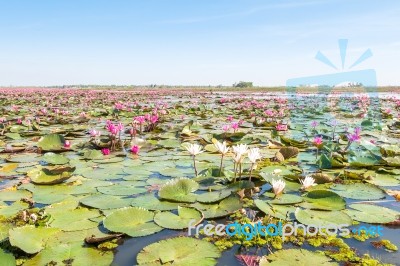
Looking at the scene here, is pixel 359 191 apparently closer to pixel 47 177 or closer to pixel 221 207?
pixel 221 207

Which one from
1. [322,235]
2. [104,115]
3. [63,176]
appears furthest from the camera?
[104,115]

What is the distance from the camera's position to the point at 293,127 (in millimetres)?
8148

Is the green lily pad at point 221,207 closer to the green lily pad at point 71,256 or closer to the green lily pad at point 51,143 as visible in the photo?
the green lily pad at point 71,256

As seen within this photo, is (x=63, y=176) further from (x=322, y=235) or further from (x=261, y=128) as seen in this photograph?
(x=261, y=128)

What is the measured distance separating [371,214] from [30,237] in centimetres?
264

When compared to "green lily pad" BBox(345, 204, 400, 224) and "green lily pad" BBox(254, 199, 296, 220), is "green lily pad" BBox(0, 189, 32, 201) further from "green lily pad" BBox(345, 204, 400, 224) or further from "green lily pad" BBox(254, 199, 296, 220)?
"green lily pad" BBox(345, 204, 400, 224)

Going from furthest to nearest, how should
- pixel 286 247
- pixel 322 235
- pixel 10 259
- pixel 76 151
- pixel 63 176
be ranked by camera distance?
pixel 76 151 < pixel 63 176 < pixel 322 235 < pixel 286 247 < pixel 10 259

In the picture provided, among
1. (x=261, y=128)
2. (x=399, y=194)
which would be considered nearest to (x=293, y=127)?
(x=261, y=128)

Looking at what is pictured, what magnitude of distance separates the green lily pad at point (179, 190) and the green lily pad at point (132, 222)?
0.38 meters

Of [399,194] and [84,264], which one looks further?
[399,194]

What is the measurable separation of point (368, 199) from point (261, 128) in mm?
5312

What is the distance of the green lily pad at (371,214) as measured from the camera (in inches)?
105

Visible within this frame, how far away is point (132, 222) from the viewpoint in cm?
263

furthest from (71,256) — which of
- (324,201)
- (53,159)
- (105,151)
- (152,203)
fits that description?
(105,151)
